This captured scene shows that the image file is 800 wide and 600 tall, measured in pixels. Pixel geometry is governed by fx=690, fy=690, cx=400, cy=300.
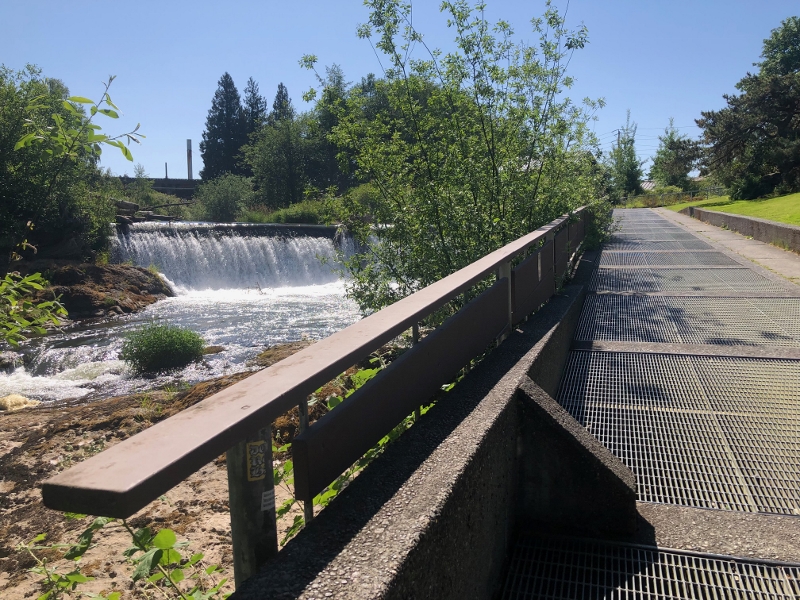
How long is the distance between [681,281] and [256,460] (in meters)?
10.2

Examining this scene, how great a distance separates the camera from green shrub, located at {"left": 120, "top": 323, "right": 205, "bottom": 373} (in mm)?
13797

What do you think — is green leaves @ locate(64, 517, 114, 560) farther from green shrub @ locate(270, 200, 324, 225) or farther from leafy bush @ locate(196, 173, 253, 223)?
leafy bush @ locate(196, 173, 253, 223)

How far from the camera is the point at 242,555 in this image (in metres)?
1.83

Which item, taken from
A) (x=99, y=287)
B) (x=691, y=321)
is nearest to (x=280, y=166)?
(x=99, y=287)

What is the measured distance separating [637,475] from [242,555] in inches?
113

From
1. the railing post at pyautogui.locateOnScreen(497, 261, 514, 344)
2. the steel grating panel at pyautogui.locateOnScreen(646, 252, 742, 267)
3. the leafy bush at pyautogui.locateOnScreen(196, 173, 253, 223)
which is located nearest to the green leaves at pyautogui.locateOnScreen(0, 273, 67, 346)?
the railing post at pyautogui.locateOnScreen(497, 261, 514, 344)

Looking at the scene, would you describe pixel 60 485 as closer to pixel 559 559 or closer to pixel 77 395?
pixel 559 559

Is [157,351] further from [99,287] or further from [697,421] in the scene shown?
[697,421]

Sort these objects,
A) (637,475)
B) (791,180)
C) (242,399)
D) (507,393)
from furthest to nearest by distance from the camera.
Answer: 1. (791,180)
2. (637,475)
3. (507,393)
4. (242,399)

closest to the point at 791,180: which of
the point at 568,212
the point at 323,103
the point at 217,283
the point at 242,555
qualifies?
the point at 217,283

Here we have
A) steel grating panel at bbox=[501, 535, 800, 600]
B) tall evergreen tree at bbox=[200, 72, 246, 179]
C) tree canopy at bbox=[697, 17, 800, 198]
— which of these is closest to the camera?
steel grating panel at bbox=[501, 535, 800, 600]

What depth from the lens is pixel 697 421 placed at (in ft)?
15.7

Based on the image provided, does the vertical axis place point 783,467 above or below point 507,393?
below

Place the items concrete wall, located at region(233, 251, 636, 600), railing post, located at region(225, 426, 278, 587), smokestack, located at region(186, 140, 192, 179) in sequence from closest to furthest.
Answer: railing post, located at region(225, 426, 278, 587) < concrete wall, located at region(233, 251, 636, 600) < smokestack, located at region(186, 140, 192, 179)
